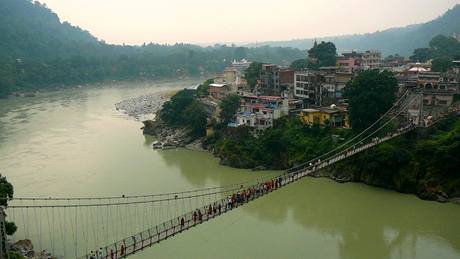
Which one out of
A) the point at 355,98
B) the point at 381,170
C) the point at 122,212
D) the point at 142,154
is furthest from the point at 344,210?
the point at 142,154

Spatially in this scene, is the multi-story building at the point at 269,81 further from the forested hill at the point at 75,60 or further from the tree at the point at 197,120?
the forested hill at the point at 75,60

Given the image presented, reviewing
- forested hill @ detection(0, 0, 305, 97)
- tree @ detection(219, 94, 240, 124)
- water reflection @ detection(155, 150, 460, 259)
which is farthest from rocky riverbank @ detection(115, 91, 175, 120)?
water reflection @ detection(155, 150, 460, 259)

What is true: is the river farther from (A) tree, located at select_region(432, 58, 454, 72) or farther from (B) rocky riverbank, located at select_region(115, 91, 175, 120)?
(A) tree, located at select_region(432, 58, 454, 72)

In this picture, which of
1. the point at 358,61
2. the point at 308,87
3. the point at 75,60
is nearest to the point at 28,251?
the point at 308,87

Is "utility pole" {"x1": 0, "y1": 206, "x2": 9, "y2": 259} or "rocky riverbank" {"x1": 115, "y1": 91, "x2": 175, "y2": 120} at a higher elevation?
"utility pole" {"x1": 0, "y1": 206, "x2": 9, "y2": 259}

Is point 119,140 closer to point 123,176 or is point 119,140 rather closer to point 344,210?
point 123,176

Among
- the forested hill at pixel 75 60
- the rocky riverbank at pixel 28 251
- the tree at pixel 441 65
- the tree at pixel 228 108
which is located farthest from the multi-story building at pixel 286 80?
the forested hill at pixel 75 60

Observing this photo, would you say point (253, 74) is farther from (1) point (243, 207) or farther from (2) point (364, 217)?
(2) point (364, 217)
